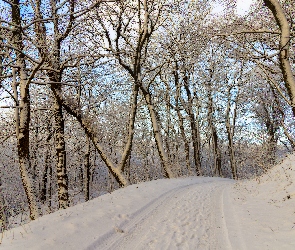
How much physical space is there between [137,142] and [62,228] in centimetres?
3211

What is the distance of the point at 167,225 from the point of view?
273 inches

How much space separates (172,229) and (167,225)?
1.13 ft

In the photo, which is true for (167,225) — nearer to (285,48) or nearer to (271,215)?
(271,215)

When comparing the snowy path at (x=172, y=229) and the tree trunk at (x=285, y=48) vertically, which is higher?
the tree trunk at (x=285, y=48)

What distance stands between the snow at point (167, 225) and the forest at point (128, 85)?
2.39 meters

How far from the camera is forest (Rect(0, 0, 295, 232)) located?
30.9ft

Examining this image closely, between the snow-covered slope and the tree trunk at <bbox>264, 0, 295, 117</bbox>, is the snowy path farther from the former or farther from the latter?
the tree trunk at <bbox>264, 0, 295, 117</bbox>

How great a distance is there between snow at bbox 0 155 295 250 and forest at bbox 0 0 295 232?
2.39 m

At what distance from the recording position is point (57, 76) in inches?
492

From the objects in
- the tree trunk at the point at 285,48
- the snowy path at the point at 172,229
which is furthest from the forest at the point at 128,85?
the snowy path at the point at 172,229

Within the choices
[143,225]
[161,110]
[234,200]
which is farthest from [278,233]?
[161,110]

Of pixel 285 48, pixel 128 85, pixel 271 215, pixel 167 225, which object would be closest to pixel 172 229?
pixel 167 225

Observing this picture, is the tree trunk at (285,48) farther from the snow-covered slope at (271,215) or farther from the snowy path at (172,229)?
the snowy path at (172,229)

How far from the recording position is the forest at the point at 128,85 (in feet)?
30.9
